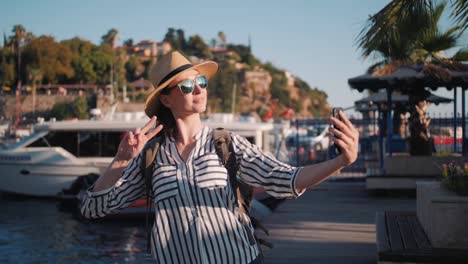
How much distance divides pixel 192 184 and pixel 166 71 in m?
0.59

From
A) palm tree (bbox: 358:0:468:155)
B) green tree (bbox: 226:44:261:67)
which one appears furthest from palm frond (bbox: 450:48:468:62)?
green tree (bbox: 226:44:261:67)

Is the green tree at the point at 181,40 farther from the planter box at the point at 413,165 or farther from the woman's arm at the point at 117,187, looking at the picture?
the woman's arm at the point at 117,187

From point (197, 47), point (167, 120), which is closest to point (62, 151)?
point (167, 120)

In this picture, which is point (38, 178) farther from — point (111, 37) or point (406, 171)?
point (111, 37)

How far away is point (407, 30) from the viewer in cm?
996

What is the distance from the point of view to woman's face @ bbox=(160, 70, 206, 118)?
2.98 m

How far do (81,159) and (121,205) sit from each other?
16.2 metres

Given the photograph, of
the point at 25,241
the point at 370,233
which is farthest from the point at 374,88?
the point at 25,241

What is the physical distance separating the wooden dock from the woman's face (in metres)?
4.79

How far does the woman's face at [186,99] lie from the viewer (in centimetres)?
298

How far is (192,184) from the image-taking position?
2.79 m

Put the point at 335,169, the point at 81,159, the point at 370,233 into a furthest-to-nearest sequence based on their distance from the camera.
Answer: the point at 81,159 → the point at 370,233 → the point at 335,169

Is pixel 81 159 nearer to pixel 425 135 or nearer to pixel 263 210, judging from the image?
pixel 263 210

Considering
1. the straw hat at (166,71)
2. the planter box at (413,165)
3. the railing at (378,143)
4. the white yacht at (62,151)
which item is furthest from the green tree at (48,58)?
the straw hat at (166,71)
